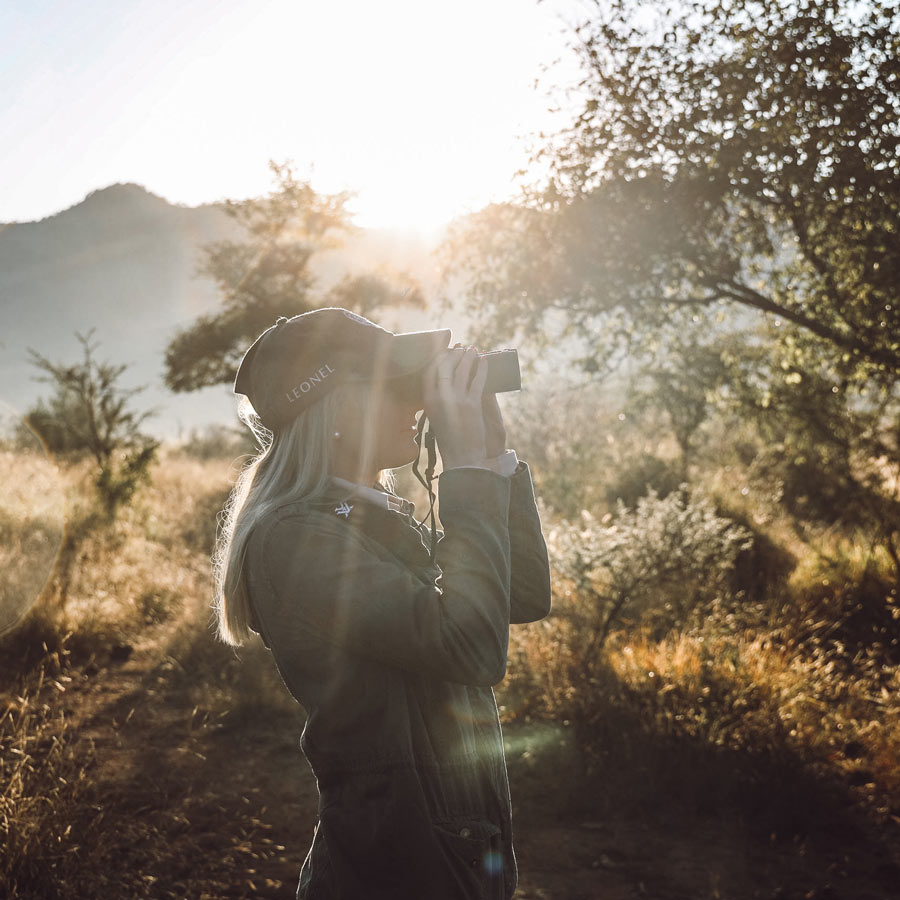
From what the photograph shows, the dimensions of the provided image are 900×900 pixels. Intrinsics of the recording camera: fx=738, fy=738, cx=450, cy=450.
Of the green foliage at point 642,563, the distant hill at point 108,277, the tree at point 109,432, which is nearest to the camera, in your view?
the green foliage at point 642,563

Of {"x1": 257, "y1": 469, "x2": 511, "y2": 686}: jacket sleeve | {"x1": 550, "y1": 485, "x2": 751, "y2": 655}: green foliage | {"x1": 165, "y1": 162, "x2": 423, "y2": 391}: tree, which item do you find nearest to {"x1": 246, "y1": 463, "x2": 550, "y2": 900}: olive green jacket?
{"x1": 257, "y1": 469, "x2": 511, "y2": 686}: jacket sleeve

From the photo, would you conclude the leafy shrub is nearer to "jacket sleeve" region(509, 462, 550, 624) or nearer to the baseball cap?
"jacket sleeve" region(509, 462, 550, 624)

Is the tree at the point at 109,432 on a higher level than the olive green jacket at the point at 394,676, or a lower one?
higher

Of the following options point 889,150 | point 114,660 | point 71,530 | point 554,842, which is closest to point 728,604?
point 554,842

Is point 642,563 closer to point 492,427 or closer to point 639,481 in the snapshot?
point 492,427

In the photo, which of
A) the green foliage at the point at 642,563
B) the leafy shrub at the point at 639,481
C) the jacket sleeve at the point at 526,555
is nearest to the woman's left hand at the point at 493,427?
the jacket sleeve at the point at 526,555

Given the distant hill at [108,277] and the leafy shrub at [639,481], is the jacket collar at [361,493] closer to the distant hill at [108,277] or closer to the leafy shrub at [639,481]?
the leafy shrub at [639,481]

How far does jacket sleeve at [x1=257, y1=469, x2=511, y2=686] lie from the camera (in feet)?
3.84

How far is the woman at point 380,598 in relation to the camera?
1.20 m

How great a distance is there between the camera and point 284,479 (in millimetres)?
1390

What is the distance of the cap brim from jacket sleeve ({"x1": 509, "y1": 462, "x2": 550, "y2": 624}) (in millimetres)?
337

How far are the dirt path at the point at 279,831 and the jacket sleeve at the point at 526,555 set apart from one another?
288 cm

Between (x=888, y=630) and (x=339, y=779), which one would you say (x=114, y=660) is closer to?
(x=339, y=779)

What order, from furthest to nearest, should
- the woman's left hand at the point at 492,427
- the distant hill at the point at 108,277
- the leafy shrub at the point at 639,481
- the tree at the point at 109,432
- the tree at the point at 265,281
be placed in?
the distant hill at the point at 108,277
the tree at the point at 265,281
the leafy shrub at the point at 639,481
the tree at the point at 109,432
the woman's left hand at the point at 492,427
